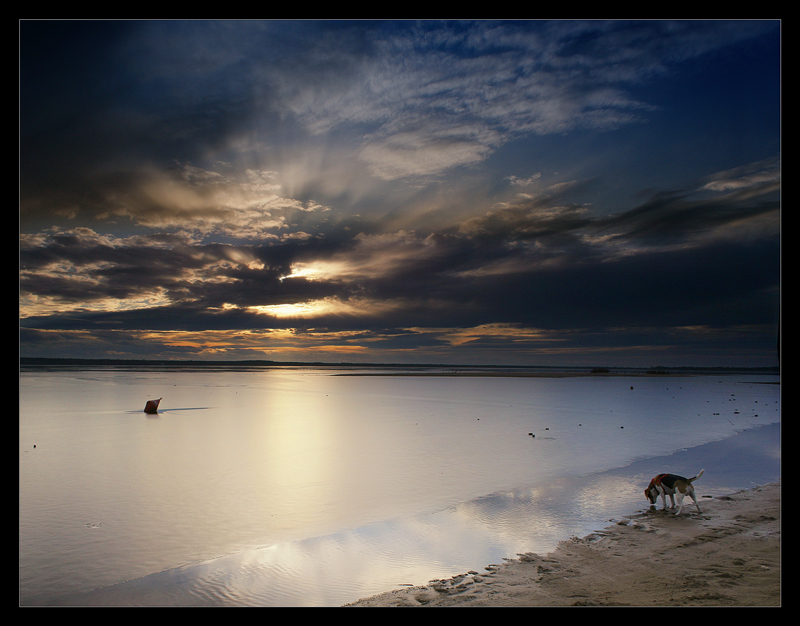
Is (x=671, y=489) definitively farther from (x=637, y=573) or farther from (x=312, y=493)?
(x=312, y=493)

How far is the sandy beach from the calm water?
12.1 inches

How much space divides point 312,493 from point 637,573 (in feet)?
16.2

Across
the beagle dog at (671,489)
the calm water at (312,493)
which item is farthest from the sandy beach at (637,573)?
the beagle dog at (671,489)

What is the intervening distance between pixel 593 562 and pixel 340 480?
4772 millimetres

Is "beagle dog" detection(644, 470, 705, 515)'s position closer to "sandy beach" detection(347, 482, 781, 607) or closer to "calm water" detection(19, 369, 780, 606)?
"calm water" detection(19, 369, 780, 606)

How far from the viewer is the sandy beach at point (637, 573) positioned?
3973 millimetres

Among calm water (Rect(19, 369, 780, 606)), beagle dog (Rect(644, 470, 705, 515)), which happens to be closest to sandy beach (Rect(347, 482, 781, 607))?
calm water (Rect(19, 369, 780, 606))

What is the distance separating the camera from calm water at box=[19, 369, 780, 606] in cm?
458

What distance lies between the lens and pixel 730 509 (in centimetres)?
654

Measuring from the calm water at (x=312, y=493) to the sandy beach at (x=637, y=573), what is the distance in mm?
307

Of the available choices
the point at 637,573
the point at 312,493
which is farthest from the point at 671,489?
the point at 312,493

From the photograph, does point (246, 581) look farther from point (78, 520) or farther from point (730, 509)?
point (730, 509)

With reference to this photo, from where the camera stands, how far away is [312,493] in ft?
24.4

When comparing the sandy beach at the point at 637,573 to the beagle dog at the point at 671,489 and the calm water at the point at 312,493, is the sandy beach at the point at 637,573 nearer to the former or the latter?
the calm water at the point at 312,493
